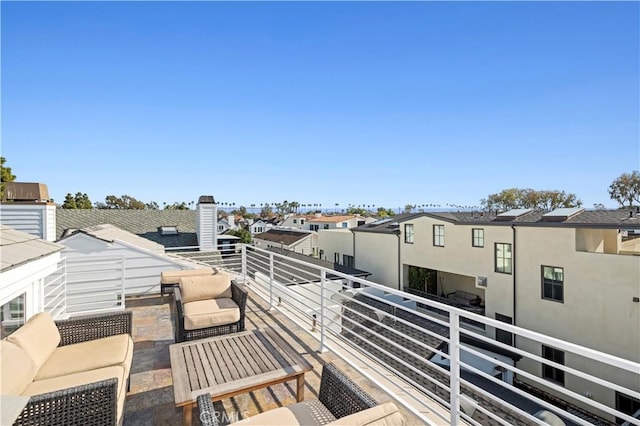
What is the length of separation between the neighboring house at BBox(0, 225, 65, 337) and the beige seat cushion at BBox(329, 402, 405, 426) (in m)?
2.75

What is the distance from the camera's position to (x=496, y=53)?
13094 mm

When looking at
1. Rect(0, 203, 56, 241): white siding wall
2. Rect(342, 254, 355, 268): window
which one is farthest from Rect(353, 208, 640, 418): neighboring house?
Rect(0, 203, 56, 241): white siding wall

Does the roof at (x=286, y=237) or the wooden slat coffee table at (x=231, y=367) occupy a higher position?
the wooden slat coffee table at (x=231, y=367)

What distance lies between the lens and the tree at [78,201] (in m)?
31.4

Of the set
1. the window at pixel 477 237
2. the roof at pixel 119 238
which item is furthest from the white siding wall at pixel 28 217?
the window at pixel 477 237

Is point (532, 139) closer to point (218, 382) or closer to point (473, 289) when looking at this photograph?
point (473, 289)

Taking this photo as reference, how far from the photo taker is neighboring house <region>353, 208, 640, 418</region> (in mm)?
10836

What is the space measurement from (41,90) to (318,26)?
8.26 m

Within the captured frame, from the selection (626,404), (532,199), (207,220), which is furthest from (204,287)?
(532,199)

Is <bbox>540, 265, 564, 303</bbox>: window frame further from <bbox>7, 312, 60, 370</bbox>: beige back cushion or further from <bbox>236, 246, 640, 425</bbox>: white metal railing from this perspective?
<bbox>7, 312, 60, 370</bbox>: beige back cushion

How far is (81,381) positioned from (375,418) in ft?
6.87

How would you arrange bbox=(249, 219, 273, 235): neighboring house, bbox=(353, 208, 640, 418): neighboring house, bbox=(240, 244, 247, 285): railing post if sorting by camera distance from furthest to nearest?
bbox=(249, 219, 273, 235): neighboring house
bbox=(353, 208, 640, 418): neighboring house
bbox=(240, 244, 247, 285): railing post

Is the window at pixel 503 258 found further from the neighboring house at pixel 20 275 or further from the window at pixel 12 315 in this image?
the window at pixel 12 315

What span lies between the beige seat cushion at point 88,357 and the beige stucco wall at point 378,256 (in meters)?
17.1
